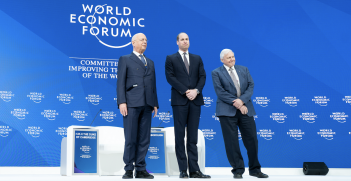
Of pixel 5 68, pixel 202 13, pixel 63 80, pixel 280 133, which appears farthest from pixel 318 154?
pixel 5 68

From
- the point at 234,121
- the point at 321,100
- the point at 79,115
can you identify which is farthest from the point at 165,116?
the point at 321,100

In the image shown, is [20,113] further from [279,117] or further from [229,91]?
[279,117]

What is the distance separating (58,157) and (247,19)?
352 centimetres

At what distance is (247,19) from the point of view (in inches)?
201

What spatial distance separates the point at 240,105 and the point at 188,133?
623 mm

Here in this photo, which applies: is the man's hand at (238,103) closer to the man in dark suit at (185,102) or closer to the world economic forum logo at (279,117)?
the man in dark suit at (185,102)

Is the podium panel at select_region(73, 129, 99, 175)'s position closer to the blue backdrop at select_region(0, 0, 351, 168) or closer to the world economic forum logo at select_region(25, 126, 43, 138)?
the blue backdrop at select_region(0, 0, 351, 168)

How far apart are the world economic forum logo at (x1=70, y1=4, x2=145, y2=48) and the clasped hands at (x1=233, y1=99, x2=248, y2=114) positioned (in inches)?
86.0

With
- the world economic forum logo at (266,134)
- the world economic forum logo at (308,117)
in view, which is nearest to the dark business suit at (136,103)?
the world economic forum logo at (266,134)

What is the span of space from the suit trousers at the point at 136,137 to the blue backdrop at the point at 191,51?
58.5 inches

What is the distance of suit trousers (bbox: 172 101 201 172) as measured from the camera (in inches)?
128

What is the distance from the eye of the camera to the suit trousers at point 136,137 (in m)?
3.13

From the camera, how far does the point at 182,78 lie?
3414 millimetres

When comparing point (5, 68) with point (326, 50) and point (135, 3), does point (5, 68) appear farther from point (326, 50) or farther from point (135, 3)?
point (326, 50)
